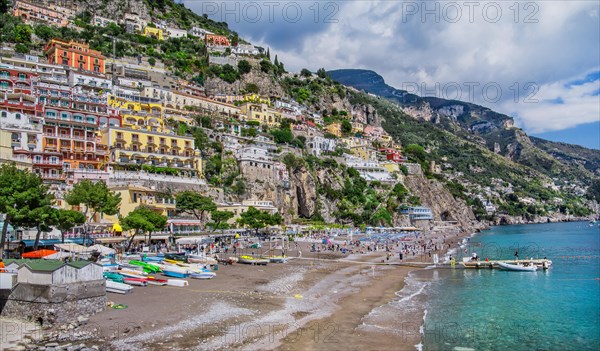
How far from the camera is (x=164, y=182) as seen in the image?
56.2m

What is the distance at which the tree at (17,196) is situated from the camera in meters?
27.4

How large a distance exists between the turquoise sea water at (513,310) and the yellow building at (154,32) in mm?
98935

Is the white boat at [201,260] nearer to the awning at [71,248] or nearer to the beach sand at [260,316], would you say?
the beach sand at [260,316]

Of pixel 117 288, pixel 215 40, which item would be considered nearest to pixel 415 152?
pixel 215 40

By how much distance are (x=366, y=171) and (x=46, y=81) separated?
66983 mm

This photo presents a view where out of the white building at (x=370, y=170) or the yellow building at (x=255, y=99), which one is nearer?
the yellow building at (x=255, y=99)

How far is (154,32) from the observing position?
374 feet

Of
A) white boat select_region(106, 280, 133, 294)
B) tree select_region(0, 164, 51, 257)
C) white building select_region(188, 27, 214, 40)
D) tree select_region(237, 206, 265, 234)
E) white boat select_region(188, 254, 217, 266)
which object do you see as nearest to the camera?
white boat select_region(106, 280, 133, 294)

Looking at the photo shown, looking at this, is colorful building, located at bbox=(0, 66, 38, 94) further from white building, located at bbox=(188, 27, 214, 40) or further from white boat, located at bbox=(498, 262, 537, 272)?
white building, located at bbox=(188, 27, 214, 40)

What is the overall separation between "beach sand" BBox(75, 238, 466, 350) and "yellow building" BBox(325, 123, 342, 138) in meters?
87.0

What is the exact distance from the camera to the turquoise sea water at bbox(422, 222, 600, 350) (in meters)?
19.4

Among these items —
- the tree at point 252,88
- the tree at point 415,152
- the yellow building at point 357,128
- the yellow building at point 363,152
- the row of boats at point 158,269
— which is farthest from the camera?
the tree at point 415,152

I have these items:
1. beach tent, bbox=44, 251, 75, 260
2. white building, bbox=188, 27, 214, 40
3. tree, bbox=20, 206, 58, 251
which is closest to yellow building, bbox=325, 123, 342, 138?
white building, bbox=188, 27, 214, 40

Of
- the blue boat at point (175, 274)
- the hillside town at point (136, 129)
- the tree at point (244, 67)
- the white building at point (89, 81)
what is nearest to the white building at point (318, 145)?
the hillside town at point (136, 129)
